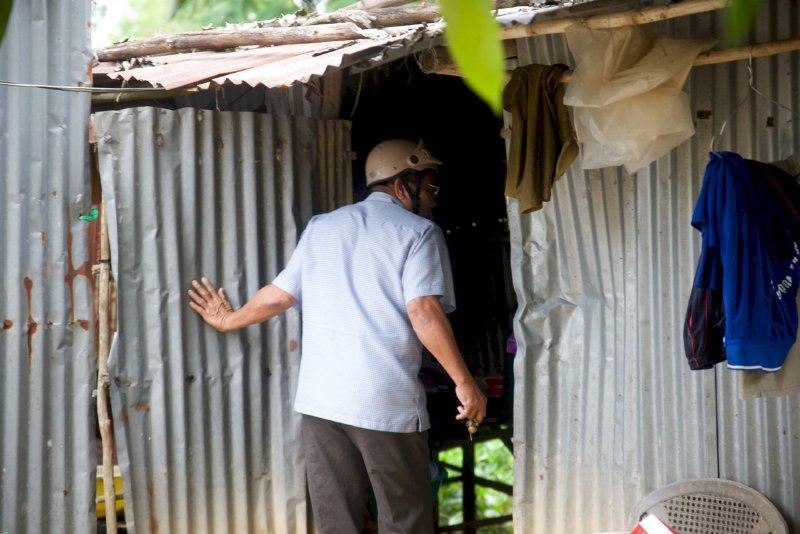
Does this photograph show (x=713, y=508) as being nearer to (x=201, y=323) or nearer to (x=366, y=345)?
(x=366, y=345)

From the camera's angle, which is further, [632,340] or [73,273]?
[632,340]

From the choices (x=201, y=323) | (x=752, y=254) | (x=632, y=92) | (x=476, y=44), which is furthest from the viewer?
(x=201, y=323)

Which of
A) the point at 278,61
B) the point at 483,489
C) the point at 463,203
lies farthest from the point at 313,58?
the point at 483,489

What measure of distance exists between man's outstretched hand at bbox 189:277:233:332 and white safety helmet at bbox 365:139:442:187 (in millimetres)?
961

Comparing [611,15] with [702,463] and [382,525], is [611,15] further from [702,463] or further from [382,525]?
[382,525]

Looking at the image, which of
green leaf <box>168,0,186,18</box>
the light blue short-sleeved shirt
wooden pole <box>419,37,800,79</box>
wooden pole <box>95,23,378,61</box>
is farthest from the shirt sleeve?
green leaf <box>168,0,186,18</box>

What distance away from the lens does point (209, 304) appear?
4.68 meters

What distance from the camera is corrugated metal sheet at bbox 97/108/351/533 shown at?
178 inches

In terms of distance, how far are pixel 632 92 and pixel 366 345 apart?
5.38ft

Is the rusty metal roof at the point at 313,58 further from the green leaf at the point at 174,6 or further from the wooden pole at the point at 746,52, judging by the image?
the green leaf at the point at 174,6

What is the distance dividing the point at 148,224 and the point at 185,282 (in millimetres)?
316

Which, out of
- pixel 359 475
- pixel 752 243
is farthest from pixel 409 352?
pixel 752 243

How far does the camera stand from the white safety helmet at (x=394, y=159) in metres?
5.02

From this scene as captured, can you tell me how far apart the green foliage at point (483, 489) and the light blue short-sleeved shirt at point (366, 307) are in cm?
539
